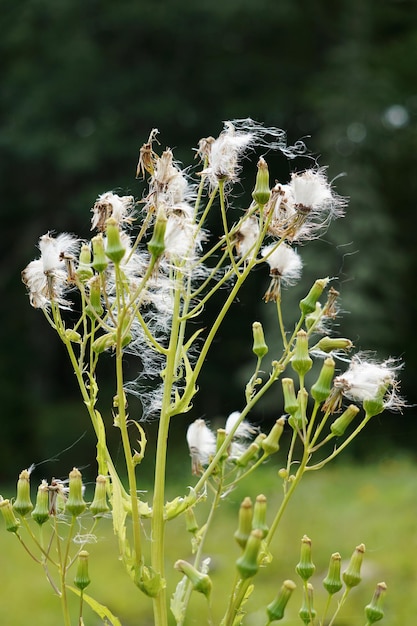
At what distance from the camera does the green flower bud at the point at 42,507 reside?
1.01 m

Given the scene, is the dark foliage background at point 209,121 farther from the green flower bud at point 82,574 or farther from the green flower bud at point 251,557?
the green flower bud at point 251,557

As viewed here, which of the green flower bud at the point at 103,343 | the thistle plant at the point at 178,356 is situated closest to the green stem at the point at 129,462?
the thistle plant at the point at 178,356

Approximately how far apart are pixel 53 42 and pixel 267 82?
2560mm

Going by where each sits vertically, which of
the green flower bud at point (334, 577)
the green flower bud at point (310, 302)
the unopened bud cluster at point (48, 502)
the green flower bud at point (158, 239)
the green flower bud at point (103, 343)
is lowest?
the green flower bud at point (334, 577)

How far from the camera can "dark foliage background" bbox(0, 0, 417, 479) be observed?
8.97 metres

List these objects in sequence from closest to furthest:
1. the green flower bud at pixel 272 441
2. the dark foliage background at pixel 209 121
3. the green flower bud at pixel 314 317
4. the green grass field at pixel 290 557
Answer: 1. the green flower bud at pixel 272 441
2. the green flower bud at pixel 314 317
3. the green grass field at pixel 290 557
4. the dark foliage background at pixel 209 121

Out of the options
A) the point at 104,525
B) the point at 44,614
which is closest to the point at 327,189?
the point at 44,614

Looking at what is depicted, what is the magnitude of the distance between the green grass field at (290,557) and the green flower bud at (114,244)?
2.54 metres

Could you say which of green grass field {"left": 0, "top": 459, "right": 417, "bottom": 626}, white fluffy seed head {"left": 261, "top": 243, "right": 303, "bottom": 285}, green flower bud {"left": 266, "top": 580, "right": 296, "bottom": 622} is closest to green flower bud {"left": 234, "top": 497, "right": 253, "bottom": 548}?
green flower bud {"left": 266, "top": 580, "right": 296, "bottom": 622}

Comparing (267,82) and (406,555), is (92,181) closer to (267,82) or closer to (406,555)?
(267,82)

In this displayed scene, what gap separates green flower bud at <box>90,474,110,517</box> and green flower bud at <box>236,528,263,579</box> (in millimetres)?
240

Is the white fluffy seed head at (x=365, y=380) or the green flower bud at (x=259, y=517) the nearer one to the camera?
Result: the green flower bud at (x=259, y=517)

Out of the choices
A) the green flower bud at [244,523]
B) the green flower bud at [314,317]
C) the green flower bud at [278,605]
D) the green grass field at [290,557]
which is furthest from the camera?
the green grass field at [290,557]

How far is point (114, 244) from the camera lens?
905mm
